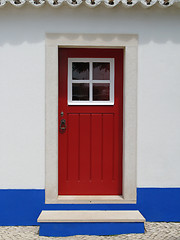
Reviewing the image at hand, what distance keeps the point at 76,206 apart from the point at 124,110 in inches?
61.6

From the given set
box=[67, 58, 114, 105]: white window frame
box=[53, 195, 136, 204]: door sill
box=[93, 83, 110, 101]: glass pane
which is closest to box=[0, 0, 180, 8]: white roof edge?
box=[67, 58, 114, 105]: white window frame

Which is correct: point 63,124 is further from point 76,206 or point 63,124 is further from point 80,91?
point 76,206

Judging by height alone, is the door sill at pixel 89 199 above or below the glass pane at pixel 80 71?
below

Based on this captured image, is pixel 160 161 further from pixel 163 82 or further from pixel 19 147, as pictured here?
pixel 19 147

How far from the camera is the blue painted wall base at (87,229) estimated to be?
11.7ft

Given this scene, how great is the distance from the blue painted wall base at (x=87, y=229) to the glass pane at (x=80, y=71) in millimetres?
2115

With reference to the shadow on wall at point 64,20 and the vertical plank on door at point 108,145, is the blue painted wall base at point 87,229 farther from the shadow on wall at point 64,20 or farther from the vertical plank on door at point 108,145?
the shadow on wall at point 64,20

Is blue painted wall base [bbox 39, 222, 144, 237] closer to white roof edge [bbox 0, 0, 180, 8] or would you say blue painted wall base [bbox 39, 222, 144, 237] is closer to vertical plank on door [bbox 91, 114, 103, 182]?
vertical plank on door [bbox 91, 114, 103, 182]

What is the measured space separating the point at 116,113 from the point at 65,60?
1116 millimetres

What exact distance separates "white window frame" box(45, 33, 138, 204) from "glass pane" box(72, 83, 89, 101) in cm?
34

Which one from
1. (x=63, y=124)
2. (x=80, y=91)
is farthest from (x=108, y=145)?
(x=80, y=91)

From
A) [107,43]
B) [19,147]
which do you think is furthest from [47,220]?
[107,43]

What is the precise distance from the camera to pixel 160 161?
3.95m

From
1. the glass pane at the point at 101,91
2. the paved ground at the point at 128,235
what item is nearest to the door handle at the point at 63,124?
the glass pane at the point at 101,91
